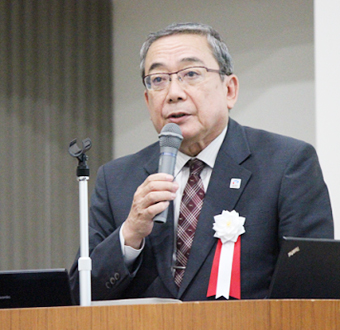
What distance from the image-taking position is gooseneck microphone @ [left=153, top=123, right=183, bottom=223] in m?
1.66

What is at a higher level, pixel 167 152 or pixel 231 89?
pixel 231 89

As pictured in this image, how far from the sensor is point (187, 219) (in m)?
2.06

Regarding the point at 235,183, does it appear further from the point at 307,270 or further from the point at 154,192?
the point at 307,270

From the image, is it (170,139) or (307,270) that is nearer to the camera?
(307,270)

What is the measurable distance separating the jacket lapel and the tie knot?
0.21 feet

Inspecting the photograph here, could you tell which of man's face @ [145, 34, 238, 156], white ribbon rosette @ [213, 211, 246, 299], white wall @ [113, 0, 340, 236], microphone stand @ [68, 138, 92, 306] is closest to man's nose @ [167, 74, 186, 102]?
man's face @ [145, 34, 238, 156]

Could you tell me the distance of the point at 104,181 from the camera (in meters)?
2.29

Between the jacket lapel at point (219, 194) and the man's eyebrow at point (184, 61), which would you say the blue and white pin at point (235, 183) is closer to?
the jacket lapel at point (219, 194)

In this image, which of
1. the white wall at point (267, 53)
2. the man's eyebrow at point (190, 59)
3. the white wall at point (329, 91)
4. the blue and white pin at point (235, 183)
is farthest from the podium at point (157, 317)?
the white wall at point (267, 53)

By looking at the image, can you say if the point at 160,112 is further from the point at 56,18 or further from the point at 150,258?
the point at 56,18

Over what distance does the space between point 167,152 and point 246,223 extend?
18.0 inches

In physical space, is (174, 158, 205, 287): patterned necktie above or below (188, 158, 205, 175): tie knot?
below

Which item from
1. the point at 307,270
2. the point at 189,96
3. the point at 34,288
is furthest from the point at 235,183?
the point at 34,288

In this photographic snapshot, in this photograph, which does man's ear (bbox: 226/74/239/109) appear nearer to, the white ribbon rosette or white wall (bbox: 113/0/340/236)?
the white ribbon rosette
